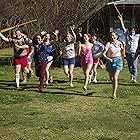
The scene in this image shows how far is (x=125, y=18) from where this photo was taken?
23078 mm

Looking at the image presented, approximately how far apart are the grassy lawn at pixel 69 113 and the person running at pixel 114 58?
1.96 ft

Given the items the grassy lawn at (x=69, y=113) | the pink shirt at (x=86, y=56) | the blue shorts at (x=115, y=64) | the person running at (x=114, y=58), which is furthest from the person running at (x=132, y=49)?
the blue shorts at (x=115, y=64)

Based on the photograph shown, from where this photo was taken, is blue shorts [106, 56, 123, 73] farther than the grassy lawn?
Yes

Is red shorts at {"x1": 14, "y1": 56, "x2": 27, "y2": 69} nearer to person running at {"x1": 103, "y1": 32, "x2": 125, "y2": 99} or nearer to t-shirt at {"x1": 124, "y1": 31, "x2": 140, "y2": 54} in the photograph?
person running at {"x1": 103, "y1": 32, "x2": 125, "y2": 99}

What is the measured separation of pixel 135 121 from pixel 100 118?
0.75 meters

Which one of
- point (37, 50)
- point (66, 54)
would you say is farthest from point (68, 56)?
point (37, 50)

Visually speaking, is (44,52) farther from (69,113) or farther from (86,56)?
(69,113)

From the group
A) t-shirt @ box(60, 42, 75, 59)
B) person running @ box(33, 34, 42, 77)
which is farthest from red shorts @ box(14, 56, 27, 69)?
t-shirt @ box(60, 42, 75, 59)

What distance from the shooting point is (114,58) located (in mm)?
11359

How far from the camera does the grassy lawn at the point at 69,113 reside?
8.10m

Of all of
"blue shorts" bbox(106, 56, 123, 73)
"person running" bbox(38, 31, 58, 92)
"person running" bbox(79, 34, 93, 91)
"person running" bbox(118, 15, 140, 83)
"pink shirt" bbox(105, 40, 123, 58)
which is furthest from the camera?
"person running" bbox(118, 15, 140, 83)

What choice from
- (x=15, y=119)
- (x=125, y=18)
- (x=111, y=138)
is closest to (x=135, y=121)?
(x=111, y=138)

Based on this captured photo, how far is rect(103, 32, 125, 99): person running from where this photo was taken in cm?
1124

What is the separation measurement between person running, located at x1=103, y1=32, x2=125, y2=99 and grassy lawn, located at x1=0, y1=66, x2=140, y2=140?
60 centimetres
